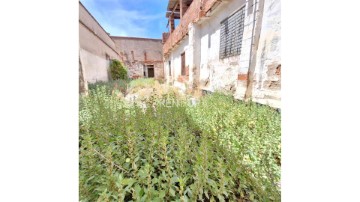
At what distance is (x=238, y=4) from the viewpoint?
4926 millimetres

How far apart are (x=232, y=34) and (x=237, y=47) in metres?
0.57

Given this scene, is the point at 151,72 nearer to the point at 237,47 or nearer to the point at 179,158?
the point at 237,47

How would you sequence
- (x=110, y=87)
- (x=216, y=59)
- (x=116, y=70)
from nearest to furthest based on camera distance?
1. (x=216, y=59)
2. (x=110, y=87)
3. (x=116, y=70)

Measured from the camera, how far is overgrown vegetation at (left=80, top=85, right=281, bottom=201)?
48.6 inches

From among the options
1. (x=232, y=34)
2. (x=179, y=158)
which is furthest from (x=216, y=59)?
(x=179, y=158)

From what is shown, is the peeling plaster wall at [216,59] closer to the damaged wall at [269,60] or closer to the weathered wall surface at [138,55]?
the damaged wall at [269,60]

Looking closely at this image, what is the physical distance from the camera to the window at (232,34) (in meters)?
4.84

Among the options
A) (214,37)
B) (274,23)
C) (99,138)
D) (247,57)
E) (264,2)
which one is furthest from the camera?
(214,37)

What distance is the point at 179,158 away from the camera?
142 centimetres

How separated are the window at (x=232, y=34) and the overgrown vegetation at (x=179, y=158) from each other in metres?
2.05
